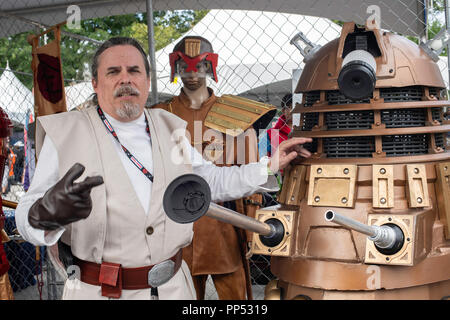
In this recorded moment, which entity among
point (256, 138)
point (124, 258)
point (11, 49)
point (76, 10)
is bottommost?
point (124, 258)

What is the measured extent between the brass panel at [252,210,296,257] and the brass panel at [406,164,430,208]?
45 cm

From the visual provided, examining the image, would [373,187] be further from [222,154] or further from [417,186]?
[222,154]

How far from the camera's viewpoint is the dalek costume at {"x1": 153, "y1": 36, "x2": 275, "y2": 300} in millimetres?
2609

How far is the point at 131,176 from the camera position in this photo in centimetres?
174

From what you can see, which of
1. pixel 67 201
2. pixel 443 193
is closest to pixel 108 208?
pixel 67 201

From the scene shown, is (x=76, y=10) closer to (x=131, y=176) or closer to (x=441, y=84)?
(x=131, y=176)

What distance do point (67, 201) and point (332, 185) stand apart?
1022mm

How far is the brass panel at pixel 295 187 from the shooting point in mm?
1953

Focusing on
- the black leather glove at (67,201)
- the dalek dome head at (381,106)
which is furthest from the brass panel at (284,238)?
the black leather glove at (67,201)

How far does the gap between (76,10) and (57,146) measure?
113 inches

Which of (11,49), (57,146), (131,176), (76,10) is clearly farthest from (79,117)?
(11,49)

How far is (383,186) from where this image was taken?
1.77 m

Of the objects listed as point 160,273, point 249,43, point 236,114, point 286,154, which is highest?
point 249,43

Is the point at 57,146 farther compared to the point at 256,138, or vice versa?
the point at 256,138
